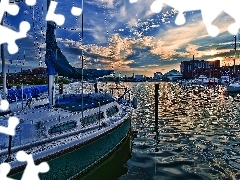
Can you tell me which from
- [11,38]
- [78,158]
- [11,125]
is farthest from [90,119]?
[11,38]

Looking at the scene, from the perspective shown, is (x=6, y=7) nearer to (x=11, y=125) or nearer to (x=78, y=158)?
(x=11, y=125)

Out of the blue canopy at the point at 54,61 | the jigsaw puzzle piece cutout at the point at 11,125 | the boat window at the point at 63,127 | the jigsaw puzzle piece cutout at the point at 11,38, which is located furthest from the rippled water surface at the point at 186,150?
the jigsaw puzzle piece cutout at the point at 11,38

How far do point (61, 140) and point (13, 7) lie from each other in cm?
1022

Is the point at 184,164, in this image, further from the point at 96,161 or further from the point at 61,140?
the point at 61,140

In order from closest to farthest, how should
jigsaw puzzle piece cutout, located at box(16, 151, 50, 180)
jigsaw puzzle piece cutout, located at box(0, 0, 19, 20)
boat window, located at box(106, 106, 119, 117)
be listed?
jigsaw puzzle piece cutout, located at box(16, 151, 50, 180) → jigsaw puzzle piece cutout, located at box(0, 0, 19, 20) → boat window, located at box(106, 106, 119, 117)

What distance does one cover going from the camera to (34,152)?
9.57 m

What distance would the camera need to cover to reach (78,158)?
1137 cm

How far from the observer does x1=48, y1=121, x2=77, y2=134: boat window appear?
40.0 feet

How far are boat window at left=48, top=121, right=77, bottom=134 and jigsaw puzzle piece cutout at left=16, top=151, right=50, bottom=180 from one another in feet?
9.08

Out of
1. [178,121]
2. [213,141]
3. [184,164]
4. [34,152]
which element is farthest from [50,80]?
[178,121]

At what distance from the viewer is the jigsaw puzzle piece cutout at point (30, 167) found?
28.6 ft

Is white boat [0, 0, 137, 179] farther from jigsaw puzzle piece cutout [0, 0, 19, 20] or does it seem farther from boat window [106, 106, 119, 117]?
jigsaw puzzle piece cutout [0, 0, 19, 20]

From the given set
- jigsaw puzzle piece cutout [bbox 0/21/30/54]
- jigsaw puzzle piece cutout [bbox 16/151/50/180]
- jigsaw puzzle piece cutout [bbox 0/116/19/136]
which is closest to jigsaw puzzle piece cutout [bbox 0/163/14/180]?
jigsaw puzzle piece cutout [bbox 16/151/50/180]

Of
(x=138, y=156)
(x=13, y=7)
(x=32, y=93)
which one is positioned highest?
(x=13, y=7)
